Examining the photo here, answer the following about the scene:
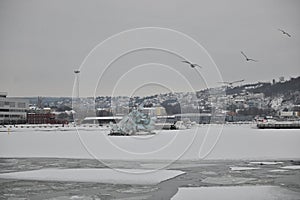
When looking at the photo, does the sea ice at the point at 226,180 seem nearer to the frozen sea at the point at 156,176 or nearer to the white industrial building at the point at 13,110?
the frozen sea at the point at 156,176

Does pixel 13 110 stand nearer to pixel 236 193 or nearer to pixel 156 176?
pixel 156 176

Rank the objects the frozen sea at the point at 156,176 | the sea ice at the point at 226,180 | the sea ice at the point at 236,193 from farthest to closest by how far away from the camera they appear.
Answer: the sea ice at the point at 226,180 < the frozen sea at the point at 156,176 < the sea ice at the point at 236,193

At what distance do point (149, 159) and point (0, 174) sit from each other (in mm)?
8716

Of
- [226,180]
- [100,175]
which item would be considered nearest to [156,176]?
[100,175]

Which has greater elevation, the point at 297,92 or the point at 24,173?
the point at 297,92

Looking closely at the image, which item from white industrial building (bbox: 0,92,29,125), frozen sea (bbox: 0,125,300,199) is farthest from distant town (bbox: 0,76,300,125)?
frozen sea (bbox: 0,125,300,199)

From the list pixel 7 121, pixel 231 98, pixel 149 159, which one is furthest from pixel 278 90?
pixel 149 159

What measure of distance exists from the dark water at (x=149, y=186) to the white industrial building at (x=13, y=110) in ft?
371

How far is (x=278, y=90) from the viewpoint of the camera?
170m

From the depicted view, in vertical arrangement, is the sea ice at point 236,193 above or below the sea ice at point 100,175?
above

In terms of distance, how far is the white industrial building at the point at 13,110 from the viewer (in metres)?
128

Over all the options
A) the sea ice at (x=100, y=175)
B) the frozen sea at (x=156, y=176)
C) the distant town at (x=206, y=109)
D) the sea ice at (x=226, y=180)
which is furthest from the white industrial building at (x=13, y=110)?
the sea ice at (x=226, y=180)

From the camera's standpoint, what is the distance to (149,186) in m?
13.8

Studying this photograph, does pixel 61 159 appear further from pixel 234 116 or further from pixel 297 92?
pixel 297 92
